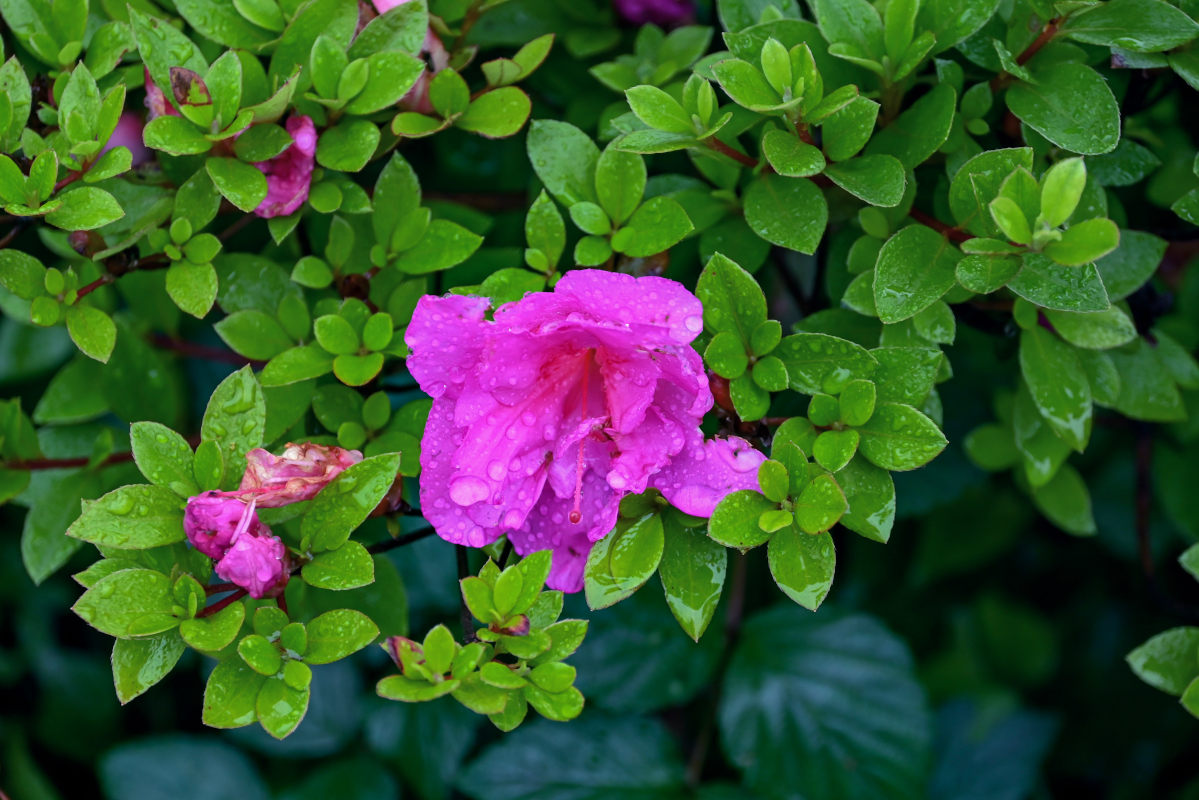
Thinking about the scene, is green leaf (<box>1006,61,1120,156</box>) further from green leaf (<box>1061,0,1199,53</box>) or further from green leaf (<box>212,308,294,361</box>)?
green leaf (<box>212,308,294,361</box>)

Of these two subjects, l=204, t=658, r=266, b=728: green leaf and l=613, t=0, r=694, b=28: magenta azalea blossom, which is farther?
l=613, t=0, r=694, b=28: magenta azalea blossom

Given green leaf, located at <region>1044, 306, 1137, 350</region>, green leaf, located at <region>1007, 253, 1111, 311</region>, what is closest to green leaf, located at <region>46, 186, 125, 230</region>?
green leaf, located at <region>1007, 253, 1111, 311</region>

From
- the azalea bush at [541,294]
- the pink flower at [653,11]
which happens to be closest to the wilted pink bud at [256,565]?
the azalea bush at [541,294]

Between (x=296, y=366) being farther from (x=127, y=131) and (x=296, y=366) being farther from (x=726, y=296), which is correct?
(x=127, y=131)

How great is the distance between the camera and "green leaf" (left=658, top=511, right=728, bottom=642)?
846mm

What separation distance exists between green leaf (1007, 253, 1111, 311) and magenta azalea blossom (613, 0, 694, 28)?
1.97 feet

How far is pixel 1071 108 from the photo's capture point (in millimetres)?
892

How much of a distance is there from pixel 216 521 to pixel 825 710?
1067mm

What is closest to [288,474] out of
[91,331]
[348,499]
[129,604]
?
[348,499]

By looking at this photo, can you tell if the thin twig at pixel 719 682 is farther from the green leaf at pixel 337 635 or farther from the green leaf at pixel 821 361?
the green leaf at pixel 337 635

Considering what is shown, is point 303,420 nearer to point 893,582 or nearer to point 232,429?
point 232,429

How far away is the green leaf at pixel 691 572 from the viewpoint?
85 centimetres

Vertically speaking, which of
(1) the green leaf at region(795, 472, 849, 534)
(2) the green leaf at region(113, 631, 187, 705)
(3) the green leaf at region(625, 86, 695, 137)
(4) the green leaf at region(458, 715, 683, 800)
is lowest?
(4) the green leaf at region(458, 715, 683, 800)

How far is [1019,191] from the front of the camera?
2.63ft
